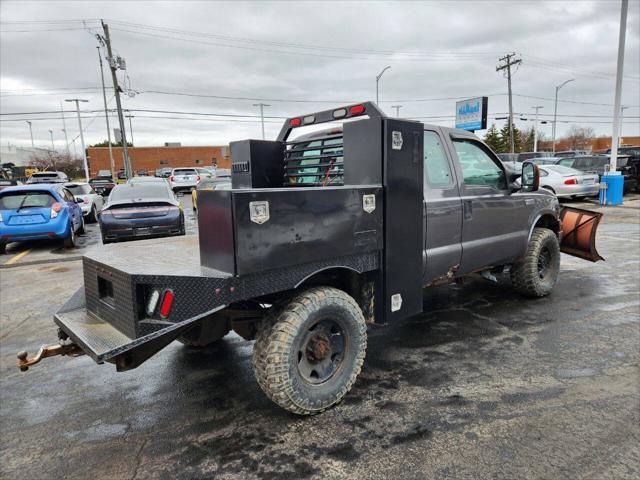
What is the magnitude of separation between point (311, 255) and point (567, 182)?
16674 millimetres

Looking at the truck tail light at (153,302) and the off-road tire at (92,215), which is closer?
the truck tail light at (153,302)

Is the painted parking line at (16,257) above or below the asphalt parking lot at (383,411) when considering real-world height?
above

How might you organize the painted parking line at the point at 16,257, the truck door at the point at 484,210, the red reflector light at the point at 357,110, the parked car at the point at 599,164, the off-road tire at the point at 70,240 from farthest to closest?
the parked car at the point at 599,164 < the off-road tire at the point at 70,240 < the painted parking line at the point at 16,257 < the truck door at the point at 484,210 < the red reflector light at the point at 357,110

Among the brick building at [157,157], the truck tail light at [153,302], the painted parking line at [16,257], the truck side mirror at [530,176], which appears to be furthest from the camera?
the brick building at [157,157]

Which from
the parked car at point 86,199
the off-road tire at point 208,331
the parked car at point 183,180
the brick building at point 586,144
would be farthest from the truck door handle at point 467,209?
the brick building at point 586,144

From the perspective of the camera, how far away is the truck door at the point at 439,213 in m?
3.91

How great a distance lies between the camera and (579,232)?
21.0 ft

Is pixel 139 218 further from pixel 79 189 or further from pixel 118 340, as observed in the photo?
pixel 79 189

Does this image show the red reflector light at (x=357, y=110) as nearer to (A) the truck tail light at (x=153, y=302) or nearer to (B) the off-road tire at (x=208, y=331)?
(B) the off-road tire at (x=208, y=331)

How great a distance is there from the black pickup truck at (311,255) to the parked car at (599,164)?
1786 centimetres

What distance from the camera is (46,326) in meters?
5.23

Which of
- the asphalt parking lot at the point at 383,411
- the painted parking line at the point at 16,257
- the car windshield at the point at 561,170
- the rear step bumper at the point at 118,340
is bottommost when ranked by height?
the asphalt parking lot at the point at 383,411

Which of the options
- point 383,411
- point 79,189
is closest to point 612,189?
point 383,411

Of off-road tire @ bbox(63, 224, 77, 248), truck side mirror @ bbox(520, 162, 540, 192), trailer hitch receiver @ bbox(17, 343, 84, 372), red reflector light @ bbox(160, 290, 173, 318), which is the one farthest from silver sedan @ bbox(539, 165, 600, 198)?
trailer hitch receiver @ bbox(17, 343, 84, 372)
